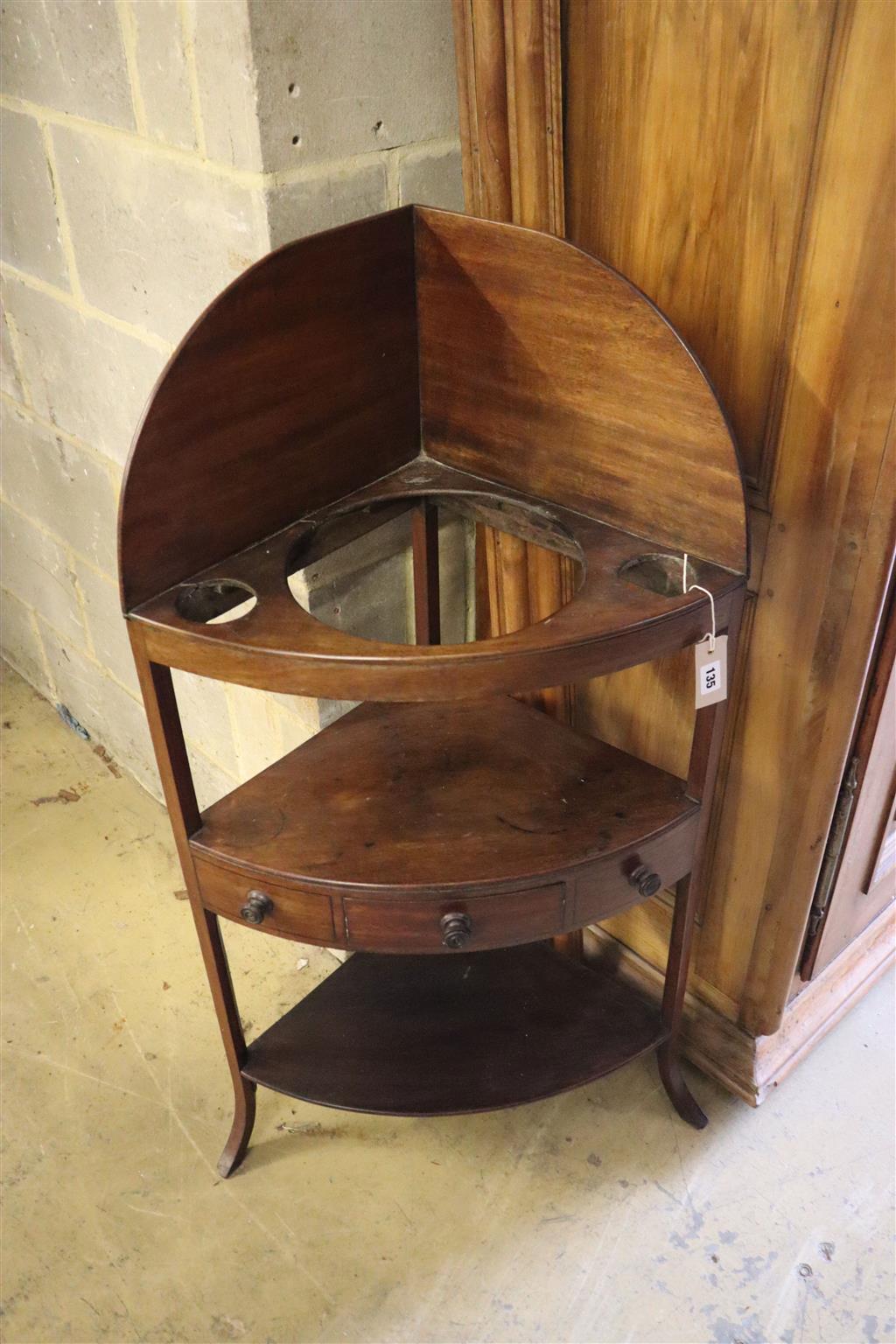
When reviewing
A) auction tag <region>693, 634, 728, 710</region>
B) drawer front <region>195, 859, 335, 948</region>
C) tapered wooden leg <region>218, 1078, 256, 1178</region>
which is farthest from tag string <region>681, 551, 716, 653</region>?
tapered wooden leg <region>218, 1078, 256, 1178</region>

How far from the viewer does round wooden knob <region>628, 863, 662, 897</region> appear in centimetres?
131

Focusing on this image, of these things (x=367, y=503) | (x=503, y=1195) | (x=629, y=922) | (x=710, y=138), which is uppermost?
(x=710, y=138)

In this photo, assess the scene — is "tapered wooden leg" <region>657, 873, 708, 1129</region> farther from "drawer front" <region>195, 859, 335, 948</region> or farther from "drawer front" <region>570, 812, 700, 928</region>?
"drawer front" <region>195, 859, 335, 948</region>

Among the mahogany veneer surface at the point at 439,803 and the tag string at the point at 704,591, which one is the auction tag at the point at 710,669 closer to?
the tag string at the point at 704,591

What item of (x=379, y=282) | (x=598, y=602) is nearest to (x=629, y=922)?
(x=598, y=602)

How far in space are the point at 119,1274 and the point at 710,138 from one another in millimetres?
1547

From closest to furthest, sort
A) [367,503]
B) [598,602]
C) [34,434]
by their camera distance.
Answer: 1. [598,602]
2. [367,503]
3. [34,434]

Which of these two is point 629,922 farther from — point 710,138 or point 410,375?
point 710,138

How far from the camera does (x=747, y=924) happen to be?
1.61 meters

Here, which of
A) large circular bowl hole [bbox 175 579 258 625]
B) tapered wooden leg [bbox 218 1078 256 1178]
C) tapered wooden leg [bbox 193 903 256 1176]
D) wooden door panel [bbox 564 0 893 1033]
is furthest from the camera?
tapered wooden leg [bbox 218 1078 256 1178]

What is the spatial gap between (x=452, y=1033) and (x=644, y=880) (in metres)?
0.43

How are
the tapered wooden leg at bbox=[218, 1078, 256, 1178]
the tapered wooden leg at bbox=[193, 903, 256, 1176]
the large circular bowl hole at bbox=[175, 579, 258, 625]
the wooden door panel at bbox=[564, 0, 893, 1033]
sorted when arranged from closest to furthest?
the wooden door panel at bbox=[564, 0, 893, 1033] < the large circular bowl hole at bbox=[175, 579, 258, 625] < the tapered wooden leg at bbox=[193, 903, 256, 1176] < the tapered wooden leg at bbox=[218, 1078, 256, 1178]

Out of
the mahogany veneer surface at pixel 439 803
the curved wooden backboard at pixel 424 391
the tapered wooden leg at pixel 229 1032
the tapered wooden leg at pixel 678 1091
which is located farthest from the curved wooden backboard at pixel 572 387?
the tapered wooden leg at pixel 678 1091

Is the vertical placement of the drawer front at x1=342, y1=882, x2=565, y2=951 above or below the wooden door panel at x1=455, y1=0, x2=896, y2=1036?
below
